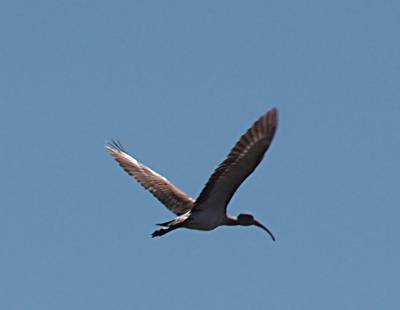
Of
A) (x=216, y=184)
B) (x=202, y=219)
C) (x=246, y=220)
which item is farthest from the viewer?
(x=246, y=220)

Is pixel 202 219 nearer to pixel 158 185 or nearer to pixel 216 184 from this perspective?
pixel 216 184

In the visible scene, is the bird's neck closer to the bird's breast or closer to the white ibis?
the white ibis

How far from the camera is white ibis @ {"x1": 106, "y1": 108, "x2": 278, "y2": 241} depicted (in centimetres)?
2220

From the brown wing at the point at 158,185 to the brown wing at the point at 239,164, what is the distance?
1.86m

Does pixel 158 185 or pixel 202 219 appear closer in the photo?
pixel 202 219

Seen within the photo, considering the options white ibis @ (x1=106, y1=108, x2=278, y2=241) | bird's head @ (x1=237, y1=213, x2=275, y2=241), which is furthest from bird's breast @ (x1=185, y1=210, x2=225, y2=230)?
bird's head @ (x1=237, y1=213, x2=275, y2=241)

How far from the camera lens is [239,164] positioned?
75.1ft

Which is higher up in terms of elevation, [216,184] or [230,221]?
[216,184]

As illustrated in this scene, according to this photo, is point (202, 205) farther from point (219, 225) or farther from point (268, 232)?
point (268, 232)

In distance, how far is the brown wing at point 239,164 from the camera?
72.6ft

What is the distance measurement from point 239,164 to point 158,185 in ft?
18.8

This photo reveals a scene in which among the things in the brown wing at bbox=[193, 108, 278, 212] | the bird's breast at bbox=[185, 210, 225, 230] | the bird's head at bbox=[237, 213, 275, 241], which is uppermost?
the brown wing at bbox=[193, 108, 278, 212]

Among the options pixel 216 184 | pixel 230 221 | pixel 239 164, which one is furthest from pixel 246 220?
pixel 239 164

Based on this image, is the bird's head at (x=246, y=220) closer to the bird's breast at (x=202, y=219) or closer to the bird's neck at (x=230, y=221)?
the bird's neck at (x=230, y=221)
